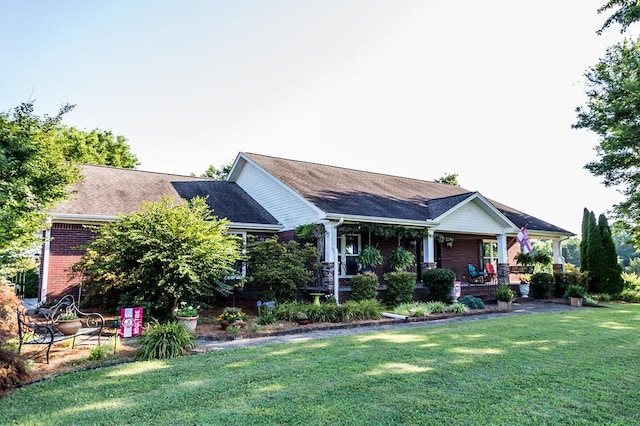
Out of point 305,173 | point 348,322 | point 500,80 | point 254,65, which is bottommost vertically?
point 348,322

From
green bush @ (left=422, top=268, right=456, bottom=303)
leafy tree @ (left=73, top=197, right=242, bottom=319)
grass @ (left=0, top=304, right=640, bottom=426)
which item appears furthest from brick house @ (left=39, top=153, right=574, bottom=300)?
grass @ (left=0, top=304, right=640, bottom=426)

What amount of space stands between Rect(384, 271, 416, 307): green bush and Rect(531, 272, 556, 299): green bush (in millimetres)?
7872

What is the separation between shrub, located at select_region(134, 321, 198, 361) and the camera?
21.5 feet

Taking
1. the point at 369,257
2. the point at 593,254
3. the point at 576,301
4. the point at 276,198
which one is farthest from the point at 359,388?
the point at 593,254

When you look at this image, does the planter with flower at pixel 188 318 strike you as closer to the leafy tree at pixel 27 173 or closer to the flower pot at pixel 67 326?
the flower pot at pixel 67 326

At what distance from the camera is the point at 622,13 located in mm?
14172

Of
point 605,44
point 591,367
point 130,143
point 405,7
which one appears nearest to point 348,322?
point 591,367

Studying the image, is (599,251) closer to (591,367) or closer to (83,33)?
(591,367)

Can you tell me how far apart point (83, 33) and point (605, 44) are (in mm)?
21530

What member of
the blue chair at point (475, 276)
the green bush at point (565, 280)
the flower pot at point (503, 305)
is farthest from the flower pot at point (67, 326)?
the green bush at point (565, 280)

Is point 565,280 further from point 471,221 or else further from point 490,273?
point 471,221

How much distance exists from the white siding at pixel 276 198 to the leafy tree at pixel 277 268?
181cm

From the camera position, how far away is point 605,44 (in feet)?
60.2

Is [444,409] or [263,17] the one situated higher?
[263,17]
